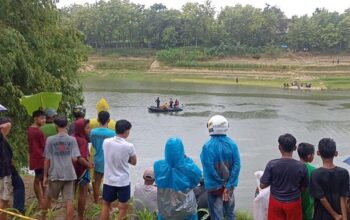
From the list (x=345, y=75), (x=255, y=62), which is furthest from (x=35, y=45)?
(x=255, y=62)

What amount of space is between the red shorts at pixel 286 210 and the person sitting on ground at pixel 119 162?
1605 mm

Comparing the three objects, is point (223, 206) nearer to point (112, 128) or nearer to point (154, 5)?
point (112, 128)

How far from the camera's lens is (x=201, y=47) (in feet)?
263

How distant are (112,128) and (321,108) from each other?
31.6 metres

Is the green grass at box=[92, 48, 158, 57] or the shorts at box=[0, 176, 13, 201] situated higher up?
the shorts at box=[0, 176, 13, 201]

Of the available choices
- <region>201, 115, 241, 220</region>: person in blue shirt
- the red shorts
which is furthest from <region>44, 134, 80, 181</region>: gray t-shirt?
the red shorts

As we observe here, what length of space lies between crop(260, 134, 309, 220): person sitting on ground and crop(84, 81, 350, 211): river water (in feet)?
26.1

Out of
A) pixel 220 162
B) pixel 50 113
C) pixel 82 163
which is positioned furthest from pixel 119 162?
pixel 50 113

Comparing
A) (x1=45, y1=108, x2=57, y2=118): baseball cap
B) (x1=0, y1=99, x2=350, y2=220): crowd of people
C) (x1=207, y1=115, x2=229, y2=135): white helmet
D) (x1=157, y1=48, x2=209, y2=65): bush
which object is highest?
(x1=207, y1=115, x2=229, y2=135): white helmet

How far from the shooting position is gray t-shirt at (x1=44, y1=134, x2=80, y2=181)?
5789 millimetres

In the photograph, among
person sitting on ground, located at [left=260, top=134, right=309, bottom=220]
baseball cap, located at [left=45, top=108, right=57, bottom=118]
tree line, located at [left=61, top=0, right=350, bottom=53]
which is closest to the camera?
person sitting on ground, located at [left=260, top=134, right=309, bottom=220]

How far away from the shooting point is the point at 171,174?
5.00m

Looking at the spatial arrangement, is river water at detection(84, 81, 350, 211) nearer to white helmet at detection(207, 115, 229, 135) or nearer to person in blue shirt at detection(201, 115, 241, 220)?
person in blue shirt at detection(201, 115, 241, 220)

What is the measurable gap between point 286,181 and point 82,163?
247 cm
